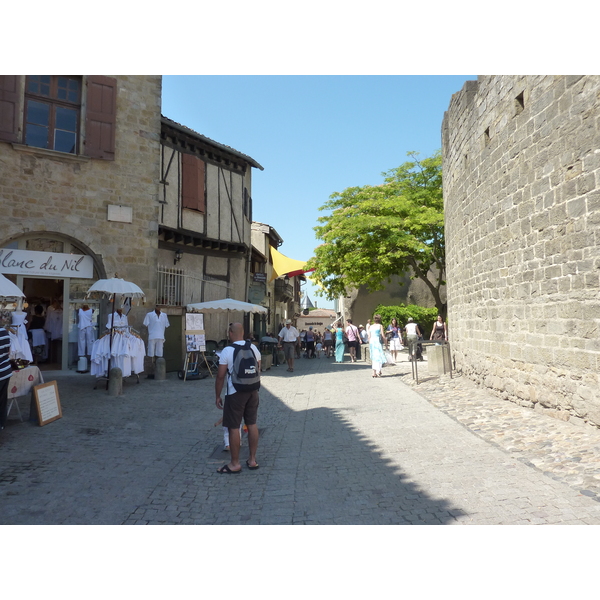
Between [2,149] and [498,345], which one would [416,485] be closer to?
[498,345]

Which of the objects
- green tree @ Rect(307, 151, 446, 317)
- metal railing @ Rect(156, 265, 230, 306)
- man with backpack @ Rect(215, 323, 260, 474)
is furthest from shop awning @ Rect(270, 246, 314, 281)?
man with backpack @ Rect(215, 323, 260, 474)

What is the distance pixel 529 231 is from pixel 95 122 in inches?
370

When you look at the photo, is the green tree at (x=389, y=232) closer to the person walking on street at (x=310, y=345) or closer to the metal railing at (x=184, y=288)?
the person walking on street at (x=310, y=345)

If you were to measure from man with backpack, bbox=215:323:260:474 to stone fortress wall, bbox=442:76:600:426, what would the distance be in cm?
382

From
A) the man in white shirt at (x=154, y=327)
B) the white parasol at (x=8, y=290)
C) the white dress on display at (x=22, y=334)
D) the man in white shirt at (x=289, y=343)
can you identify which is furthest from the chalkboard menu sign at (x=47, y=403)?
the man in white shirt at (x=289, y=343)

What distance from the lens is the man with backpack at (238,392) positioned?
4.66 metres

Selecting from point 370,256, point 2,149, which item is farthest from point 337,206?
point 2,149

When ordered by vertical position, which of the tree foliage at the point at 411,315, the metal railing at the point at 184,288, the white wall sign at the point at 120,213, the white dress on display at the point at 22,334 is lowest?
the white dress on display at the point at 22,334

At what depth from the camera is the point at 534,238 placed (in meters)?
6.68

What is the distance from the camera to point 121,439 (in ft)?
19.0

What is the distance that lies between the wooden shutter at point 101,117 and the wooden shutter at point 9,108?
1389 mm

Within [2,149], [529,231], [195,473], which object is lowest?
[195,473]

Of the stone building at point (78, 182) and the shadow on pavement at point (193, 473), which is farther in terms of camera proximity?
the stone building at point (78, 182)

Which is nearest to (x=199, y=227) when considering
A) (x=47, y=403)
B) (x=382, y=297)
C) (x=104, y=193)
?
(x=104, y=193)
